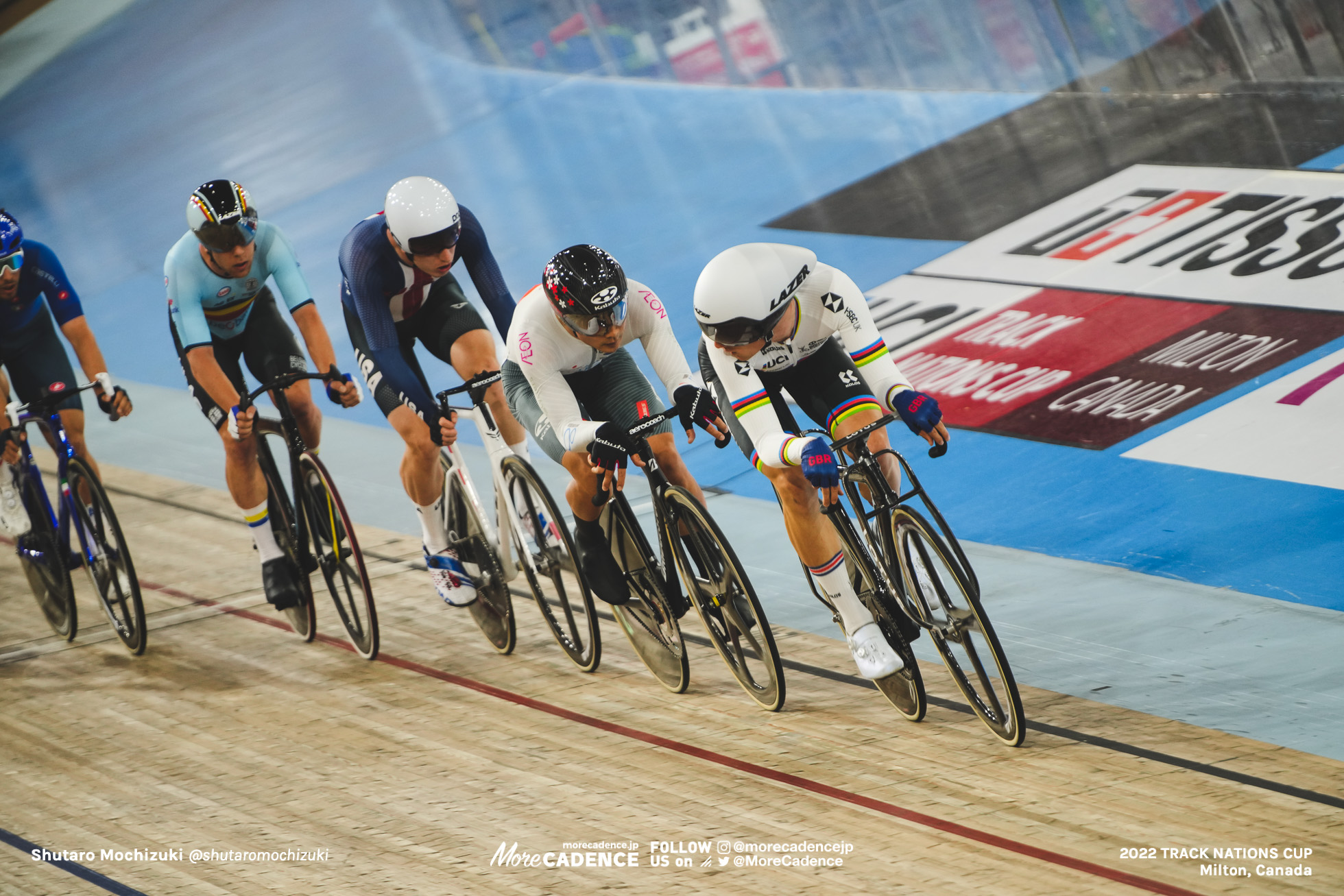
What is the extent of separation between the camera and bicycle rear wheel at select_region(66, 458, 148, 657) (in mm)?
4508

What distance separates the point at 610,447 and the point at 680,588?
55cm

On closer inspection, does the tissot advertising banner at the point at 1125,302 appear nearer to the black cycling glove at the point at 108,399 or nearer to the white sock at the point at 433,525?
the white sock at the point at 433,525

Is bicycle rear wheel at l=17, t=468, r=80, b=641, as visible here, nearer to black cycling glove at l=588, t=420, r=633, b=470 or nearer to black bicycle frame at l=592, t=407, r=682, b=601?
black bicycle frame at l=592, t=407, r=682, b=601

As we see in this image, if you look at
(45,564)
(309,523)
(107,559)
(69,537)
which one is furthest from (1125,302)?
(45,564)

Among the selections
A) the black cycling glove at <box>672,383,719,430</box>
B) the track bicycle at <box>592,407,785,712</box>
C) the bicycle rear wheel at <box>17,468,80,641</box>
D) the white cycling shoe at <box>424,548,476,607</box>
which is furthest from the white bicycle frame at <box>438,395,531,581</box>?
the bicycle rear wheel at <box>17,468,80,641</box>

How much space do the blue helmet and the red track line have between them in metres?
1.58

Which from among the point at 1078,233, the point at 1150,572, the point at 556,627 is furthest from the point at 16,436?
the point at 1078,233

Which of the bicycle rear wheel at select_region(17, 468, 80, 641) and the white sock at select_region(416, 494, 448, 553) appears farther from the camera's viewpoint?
the bicycle rear wheel at select_region(17, 468, 80, 641)

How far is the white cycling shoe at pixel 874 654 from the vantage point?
326 cm

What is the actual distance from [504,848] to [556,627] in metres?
1.10

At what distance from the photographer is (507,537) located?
13.7ft

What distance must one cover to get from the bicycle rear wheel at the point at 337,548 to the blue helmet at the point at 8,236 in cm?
134

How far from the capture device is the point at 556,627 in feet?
13.7

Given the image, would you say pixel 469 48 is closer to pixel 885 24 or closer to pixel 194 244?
pixel 885 24
